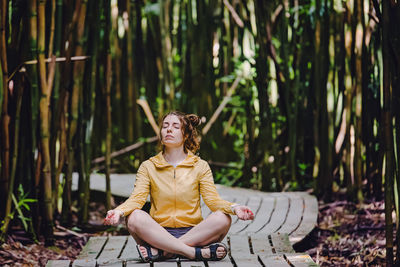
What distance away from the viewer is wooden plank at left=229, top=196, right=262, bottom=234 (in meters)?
2.97

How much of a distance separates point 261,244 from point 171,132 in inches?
28.7

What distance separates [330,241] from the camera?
308cm

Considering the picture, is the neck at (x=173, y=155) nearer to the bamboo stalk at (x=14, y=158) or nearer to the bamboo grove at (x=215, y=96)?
the bamboo grove at (x=215, y=96)

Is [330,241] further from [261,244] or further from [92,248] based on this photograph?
[92,248]

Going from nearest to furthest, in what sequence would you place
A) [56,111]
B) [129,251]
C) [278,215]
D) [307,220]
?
[129,251] < [56,111] < [307,220] < [278,215]

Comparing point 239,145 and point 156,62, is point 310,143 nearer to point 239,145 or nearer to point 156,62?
point 239,145

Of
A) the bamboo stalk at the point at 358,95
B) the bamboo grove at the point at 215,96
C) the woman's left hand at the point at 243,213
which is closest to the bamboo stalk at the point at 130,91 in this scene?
the bamboo grove at the point at 215,96

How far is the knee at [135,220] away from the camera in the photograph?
2.00 m

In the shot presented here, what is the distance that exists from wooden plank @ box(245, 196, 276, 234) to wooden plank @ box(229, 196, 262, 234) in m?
0.02

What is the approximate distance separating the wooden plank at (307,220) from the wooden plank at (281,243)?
0.53ft

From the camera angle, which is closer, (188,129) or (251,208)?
(188,129)

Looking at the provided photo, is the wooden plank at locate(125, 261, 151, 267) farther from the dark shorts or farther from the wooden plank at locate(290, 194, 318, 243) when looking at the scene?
the wooden plank at locate(290, 194, 318, 243)

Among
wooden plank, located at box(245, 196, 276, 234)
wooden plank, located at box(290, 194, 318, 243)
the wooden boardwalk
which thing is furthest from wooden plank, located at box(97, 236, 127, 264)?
wooden plank, located at box(290, 194, 318, 243)

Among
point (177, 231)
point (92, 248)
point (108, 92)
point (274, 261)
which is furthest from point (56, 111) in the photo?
point (274, 261)
